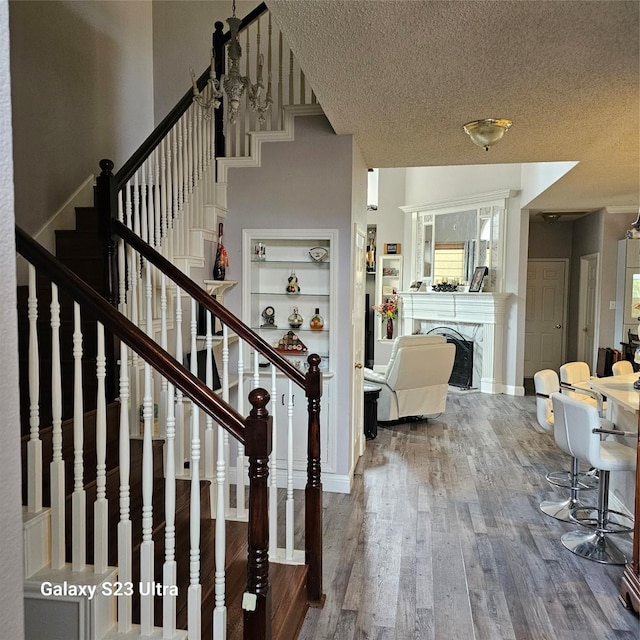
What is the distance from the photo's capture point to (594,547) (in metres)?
3.08

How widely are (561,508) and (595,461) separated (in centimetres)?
78

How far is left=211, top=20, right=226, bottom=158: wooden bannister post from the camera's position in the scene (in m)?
3.86

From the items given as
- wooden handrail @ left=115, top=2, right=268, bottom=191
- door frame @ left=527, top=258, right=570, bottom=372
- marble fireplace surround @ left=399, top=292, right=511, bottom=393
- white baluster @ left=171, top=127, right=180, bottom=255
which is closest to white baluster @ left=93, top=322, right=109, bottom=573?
→ wooden handrail @ left=115, top=2, right=268, bottom=191

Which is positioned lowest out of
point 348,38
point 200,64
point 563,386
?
point 563,386

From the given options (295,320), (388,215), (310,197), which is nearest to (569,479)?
(295,320)

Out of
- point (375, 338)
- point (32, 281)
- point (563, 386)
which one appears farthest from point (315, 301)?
point (375, 338)

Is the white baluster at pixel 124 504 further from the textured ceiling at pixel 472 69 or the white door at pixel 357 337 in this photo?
the white door at pixel 357 337

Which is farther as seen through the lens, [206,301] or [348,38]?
[206,301]

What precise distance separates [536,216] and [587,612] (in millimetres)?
7148

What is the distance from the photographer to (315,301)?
4.25 metres

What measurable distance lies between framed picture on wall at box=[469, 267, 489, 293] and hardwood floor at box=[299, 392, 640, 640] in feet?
11.1

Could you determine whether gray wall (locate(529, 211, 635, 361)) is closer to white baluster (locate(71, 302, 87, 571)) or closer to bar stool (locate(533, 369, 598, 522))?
bar stool (locate(533, 369, 598, 522))

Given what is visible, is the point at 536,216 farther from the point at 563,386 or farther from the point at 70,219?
the point at 70,219

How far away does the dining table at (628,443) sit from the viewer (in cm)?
252
